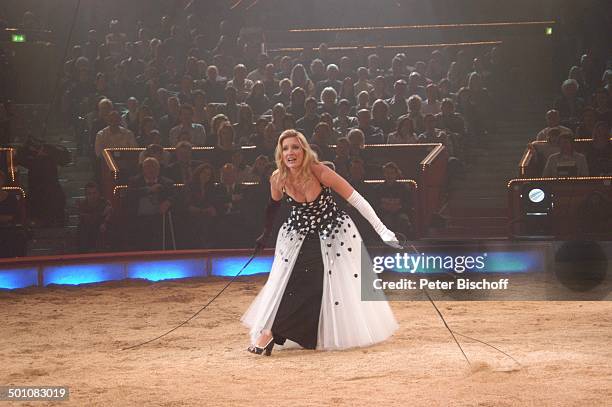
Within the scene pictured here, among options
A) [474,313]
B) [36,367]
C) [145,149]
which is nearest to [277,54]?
[145,149]

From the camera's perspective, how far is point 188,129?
13.9 metres

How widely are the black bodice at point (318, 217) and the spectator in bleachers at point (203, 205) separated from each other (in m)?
4.87

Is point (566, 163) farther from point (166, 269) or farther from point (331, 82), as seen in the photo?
point (166, 269)

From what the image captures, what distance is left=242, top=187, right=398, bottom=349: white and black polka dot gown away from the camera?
7.03 meters

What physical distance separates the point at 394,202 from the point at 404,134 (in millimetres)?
1933

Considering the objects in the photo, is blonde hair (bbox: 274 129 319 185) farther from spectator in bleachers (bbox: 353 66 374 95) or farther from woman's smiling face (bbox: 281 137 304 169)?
spectator in bleachers (bbox: 353 66 374 95)

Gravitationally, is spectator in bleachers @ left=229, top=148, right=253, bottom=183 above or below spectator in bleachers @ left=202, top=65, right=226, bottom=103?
below

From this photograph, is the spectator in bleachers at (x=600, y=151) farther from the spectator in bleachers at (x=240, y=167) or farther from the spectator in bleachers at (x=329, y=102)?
the spectator in bleachers at (x=240, y=167)

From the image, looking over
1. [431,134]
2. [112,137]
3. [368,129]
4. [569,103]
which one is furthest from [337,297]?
[569,103]

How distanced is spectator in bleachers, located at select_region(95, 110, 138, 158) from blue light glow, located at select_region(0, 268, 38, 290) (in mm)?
2969

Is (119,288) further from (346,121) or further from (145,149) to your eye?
(346,121)

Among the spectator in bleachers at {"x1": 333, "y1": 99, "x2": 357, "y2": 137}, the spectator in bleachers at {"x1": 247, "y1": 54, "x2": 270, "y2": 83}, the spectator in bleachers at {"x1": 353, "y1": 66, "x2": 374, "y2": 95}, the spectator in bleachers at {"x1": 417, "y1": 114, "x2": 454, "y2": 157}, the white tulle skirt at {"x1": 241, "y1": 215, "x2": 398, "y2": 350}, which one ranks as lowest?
the white tulle skirt at {"x1": 241, "y1": 215, "x2": 398, "y2": 350}

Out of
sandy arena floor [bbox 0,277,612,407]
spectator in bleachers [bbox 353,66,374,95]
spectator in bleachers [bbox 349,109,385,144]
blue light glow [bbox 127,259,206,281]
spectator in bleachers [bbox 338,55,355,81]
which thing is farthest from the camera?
spectator in bleachers [bbox 338,55,355,81]

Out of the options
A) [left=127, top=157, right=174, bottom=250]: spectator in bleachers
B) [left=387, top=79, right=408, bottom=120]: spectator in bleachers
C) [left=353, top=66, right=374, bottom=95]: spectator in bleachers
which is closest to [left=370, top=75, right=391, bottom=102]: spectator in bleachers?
[left=387, top=79, right=408, bottom=120]: spectator in bleachers
